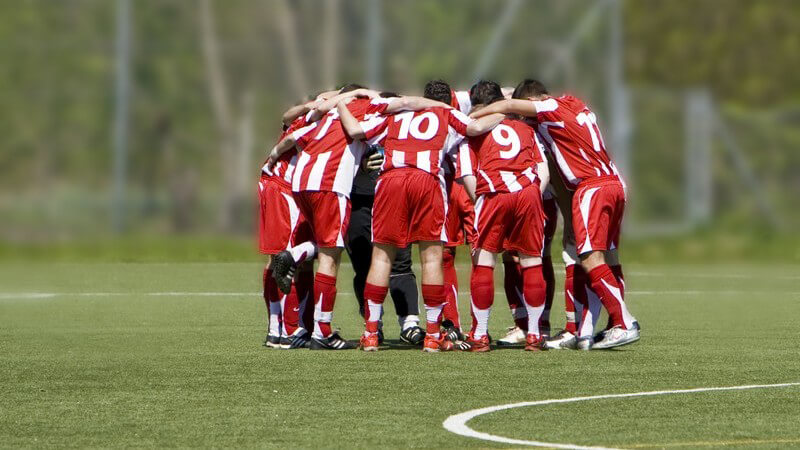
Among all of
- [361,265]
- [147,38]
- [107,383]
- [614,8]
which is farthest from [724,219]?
[107,383]

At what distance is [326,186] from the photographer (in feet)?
37.0

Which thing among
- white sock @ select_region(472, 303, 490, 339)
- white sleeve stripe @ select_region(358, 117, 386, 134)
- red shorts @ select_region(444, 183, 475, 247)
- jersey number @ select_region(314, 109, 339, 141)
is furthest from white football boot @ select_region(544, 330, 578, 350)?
jersey number @ select_region(314, 109, 339, 141)

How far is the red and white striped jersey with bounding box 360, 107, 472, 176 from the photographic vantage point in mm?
11000

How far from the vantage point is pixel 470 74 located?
88.9 feet

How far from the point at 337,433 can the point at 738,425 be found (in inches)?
79.2

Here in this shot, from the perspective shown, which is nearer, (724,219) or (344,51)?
(344,51)

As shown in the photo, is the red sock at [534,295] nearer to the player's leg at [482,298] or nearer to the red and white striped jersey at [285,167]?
the player's leg at [482,298]

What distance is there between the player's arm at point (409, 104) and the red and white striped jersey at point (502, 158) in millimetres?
458

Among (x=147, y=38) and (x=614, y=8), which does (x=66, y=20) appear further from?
(x=614, y=8)

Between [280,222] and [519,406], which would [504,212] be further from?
[519,406]

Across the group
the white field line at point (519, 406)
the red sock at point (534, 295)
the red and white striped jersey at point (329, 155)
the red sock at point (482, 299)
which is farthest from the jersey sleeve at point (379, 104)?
the white field line at point (519, 406)

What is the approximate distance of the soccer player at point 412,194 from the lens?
11.0 m

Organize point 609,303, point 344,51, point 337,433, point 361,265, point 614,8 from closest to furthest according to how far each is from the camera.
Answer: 1. point 337,433
2. point 609,303
3. point 361,265
4. point 344,51
5. point 614,8

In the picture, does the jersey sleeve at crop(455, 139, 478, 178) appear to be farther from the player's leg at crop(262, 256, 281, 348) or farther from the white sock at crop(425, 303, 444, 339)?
the player's leg at crop(262, 256, 281, 348)
